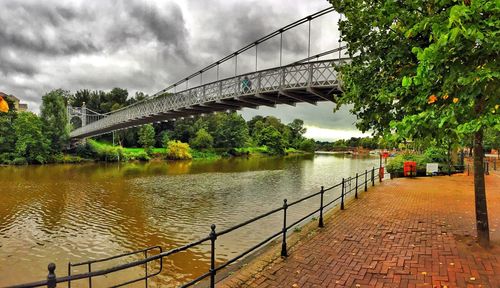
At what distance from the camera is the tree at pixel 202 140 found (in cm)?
7088

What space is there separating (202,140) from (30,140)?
3375 cm

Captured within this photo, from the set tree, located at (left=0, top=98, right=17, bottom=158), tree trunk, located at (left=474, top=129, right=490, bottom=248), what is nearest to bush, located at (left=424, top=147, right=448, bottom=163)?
tree trunk, located at (left=474, top=129, right=490, bottom=248)

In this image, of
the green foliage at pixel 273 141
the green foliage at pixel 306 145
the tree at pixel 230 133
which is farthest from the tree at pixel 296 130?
the tree at pixel 230 133

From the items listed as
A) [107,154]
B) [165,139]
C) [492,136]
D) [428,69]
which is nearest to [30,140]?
[107,154]

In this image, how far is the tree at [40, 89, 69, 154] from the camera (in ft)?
158

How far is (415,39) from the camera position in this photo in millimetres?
5836

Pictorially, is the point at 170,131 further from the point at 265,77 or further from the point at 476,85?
the point at 476,85

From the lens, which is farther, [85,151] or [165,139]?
[165,139]

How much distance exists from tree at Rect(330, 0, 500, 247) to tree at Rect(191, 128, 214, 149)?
212ft

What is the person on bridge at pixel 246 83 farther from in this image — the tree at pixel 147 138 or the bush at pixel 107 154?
the tree at pixel 147 138

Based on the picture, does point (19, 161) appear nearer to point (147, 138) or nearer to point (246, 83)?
point (147, 138)

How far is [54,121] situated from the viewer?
49.0 m

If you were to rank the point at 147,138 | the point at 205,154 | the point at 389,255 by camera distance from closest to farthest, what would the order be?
the point at 389,255 < the point at 147,138 < the point at 205,154

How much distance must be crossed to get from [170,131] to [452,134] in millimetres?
72763
